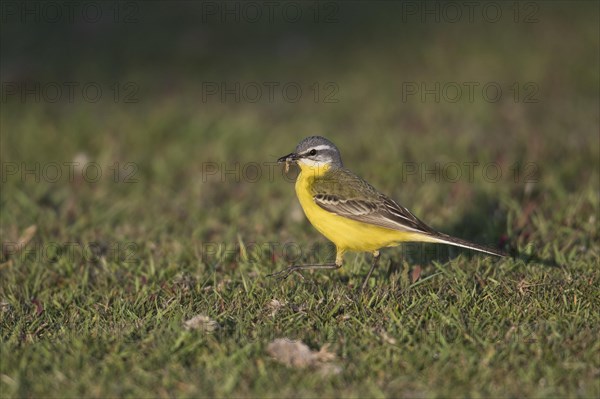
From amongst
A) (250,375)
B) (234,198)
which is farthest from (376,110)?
(250,375)

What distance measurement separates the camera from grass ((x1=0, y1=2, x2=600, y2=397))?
5027 millimetres

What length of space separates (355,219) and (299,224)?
1834 mm

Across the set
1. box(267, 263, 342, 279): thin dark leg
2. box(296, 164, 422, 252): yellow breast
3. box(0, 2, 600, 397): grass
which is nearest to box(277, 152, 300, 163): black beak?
box(296, 164, 422, 252): yellow breast

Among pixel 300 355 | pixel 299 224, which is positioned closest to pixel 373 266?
pixel 300 355

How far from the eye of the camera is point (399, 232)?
6.51 metres

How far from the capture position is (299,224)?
8.45 m

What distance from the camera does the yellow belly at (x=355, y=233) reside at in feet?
21.5

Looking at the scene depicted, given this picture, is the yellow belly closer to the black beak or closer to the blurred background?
the black beak

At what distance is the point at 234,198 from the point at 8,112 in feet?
14.0

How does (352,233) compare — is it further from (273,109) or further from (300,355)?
(273,109)

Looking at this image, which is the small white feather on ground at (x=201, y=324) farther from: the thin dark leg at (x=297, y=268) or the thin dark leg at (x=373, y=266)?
the thin dark leg at (x=373, y=266)

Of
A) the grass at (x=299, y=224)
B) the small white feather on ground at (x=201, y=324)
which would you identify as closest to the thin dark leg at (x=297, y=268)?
the grass at (x=299, y=224)

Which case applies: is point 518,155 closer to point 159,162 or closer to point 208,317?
point 159,162

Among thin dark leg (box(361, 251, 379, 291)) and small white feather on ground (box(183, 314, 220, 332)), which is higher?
small white feather on ground (box(183, 314, 220, 332))
